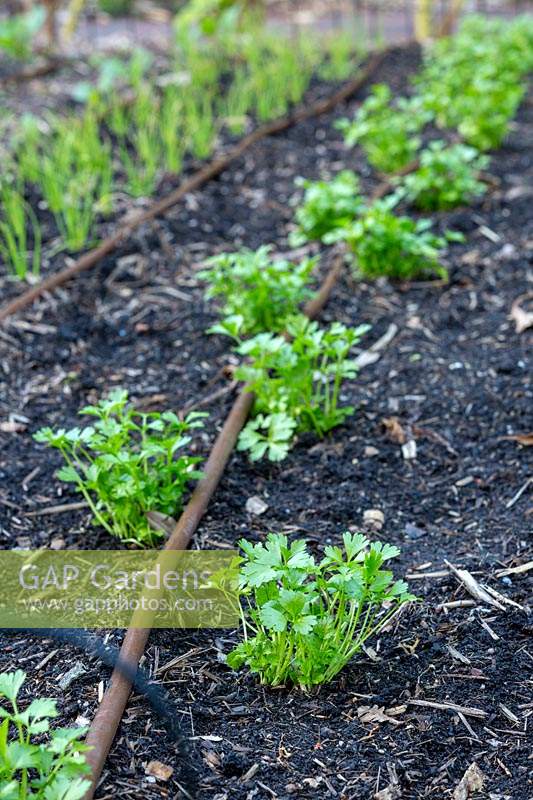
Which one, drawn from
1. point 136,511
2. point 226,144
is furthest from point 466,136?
point 136,511

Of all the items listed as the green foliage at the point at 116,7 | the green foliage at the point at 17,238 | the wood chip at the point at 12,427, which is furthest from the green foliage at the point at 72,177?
the green foliage at the point at 116,7

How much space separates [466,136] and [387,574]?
4454mm

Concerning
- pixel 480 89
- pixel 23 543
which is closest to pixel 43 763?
pixel 23 543

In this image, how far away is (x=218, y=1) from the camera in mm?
7090

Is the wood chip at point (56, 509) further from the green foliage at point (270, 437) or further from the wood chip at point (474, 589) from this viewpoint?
the wood chip at point (474, 589)

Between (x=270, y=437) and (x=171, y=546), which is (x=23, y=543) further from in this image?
(x=270, y=437)

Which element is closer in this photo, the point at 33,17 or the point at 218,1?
the point at 218,1

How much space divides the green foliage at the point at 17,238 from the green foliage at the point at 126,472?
1608 millimetres

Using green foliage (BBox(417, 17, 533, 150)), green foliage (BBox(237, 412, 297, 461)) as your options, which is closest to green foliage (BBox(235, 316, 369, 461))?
green foliage (BBox(237, 412, 297, 461))

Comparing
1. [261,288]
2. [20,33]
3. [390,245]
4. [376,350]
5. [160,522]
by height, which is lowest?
[376,350]

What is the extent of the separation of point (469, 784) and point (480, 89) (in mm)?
4268

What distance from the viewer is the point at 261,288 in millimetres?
3092

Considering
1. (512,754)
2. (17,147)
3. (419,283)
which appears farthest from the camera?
(17,147)

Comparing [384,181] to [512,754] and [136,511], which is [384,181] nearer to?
[136,511]
